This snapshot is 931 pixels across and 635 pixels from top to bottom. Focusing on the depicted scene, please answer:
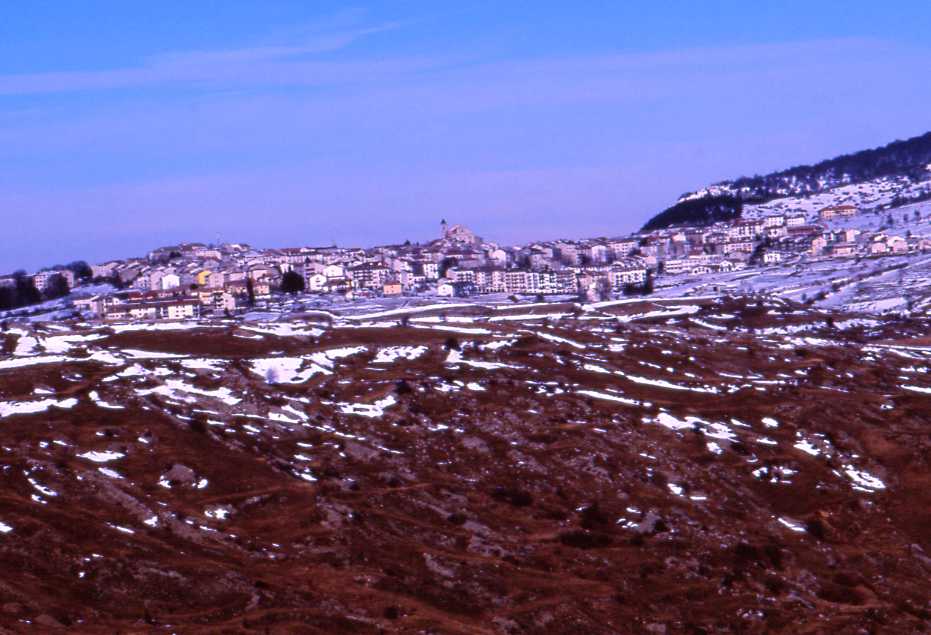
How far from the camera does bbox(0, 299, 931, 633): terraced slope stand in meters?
32.7

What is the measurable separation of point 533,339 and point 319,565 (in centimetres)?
3959

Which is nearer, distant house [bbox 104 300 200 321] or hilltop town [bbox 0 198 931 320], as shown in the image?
distant house [bbox 104 300 200 321]

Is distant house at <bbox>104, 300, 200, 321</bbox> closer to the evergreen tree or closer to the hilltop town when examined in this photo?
the hilltop town

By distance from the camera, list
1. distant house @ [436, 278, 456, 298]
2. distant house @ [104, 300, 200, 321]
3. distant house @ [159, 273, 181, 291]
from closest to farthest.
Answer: distant house @ [104, 300, 200, 321], distant house @ [436, 278, 456, 298], distant house @ [159, 273, 181, 291]

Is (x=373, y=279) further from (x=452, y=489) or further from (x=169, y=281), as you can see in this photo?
(x=452, y=489)

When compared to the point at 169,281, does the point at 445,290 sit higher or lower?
lower

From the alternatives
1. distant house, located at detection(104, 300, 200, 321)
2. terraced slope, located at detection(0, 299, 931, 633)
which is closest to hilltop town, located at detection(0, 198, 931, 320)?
distant house, located at detection(104, 300, 200, 321)

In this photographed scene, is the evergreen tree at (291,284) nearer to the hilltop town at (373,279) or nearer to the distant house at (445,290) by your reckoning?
the hilltop town at (373,279)

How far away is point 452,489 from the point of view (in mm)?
42969

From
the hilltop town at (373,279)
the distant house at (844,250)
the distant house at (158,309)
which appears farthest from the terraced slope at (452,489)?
the distant house at (844,250)

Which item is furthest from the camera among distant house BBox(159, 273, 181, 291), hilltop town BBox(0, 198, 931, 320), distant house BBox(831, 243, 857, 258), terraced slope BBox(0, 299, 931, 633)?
distant house BBox(831, 243, 857, 258)

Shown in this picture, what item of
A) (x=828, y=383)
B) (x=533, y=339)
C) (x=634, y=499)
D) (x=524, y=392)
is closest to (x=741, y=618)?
(x=634, y=499)

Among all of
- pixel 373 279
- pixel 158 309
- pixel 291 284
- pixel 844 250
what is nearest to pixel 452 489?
pixel 158 309

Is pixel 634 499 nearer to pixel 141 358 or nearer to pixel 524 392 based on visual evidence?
pixel 524 392
